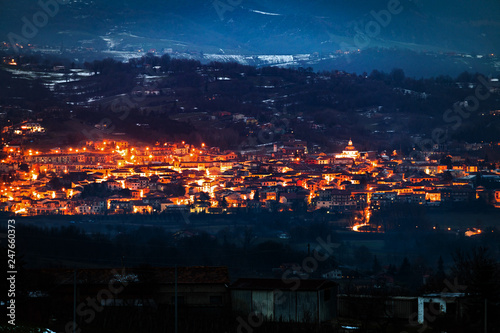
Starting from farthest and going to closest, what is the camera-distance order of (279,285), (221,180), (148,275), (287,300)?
(221,180)
(279,285)
(148,275)
(287,300)

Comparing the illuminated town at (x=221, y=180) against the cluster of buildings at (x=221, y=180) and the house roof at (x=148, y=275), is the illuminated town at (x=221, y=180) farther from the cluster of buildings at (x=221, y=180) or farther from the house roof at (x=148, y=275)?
the house roof at (x=148, y=275)

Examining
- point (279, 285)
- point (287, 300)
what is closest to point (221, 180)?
point (279, 285)

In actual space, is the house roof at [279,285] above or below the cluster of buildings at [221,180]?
below

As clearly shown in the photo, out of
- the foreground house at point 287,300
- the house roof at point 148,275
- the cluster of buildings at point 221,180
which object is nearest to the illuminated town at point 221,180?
the cluster of buildings at point 221,180

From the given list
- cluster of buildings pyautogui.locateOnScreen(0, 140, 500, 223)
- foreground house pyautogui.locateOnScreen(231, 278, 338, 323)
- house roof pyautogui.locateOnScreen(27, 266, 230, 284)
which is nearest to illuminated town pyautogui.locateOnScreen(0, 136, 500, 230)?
cluster of buildings pyautogui.locateOnScreen(0, 140, 500, 223)

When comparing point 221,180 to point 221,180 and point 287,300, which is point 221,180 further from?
point 287,300

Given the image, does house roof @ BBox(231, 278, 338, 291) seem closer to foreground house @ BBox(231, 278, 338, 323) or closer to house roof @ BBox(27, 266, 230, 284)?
foreground house @ BBox(231, 278, 338, 323)
